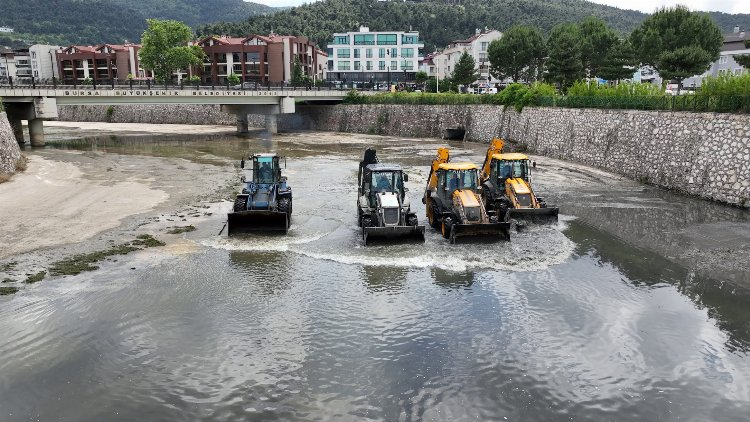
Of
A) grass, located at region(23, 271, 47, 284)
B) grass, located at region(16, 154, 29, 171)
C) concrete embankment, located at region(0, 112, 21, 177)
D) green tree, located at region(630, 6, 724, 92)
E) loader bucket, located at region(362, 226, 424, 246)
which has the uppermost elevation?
green tree, located at region(630, 6, 724, 92)

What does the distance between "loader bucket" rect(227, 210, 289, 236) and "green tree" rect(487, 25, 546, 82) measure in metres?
59.0

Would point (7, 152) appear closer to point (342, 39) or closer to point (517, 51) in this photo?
point (517, 51)

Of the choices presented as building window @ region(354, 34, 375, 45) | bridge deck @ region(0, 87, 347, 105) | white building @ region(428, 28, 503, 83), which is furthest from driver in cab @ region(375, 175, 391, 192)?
building window @ region(354, 34, 375, 45)

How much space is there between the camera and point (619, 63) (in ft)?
173

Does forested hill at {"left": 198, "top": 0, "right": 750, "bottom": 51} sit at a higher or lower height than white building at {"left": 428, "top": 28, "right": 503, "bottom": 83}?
higher

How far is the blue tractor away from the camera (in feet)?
61.1

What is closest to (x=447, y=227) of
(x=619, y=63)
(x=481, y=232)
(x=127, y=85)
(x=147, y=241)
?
(x=481, y=232)

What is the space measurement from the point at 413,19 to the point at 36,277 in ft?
476

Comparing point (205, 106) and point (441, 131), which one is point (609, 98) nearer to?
point (441, 131)

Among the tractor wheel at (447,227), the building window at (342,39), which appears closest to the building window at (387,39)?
the building window at (342,39)

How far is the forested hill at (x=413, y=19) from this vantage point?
13950cm

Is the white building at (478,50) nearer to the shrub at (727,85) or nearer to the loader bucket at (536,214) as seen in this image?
the shrub at (727,85)

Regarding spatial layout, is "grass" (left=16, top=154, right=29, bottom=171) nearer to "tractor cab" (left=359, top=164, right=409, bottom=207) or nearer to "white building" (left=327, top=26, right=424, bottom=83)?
"tractor cab" (left=359, top=164, right=409, bottom=207)

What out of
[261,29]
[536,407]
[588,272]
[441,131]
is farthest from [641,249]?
[261,29]
